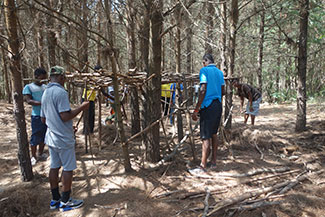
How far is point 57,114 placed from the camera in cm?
281

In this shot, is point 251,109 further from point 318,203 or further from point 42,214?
point 42,214

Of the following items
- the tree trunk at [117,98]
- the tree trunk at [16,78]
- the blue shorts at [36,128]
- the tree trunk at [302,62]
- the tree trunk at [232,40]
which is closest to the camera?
the tree trunk at [117,98]

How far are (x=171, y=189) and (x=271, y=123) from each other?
19.1ft

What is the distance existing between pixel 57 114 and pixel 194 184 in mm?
2289

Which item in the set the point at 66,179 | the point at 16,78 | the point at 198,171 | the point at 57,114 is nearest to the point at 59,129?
the point at 57,114

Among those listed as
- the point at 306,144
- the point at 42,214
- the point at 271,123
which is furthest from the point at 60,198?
the point at 271,123

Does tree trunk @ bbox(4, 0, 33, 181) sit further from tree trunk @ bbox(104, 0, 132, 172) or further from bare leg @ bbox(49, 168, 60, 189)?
tree trunk @ bbox(104, 0, 132, 172)

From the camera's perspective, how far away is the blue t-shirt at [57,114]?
109 inches

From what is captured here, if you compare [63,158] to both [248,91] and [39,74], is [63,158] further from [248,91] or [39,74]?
[248,91]

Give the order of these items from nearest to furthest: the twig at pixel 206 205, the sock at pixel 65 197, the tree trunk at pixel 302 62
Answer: the twig at pixel 206 205, the sock at pixel 65 197, the tree trunk at pixel 302 62

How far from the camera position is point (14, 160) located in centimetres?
490

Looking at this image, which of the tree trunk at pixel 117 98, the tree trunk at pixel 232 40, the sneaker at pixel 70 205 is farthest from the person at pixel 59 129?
the tree trunk at pixel 232 40

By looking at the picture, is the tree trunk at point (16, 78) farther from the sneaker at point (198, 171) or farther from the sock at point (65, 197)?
the sneaker at point (198, 171)

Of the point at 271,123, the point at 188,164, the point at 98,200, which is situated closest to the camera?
the point at 98,200
